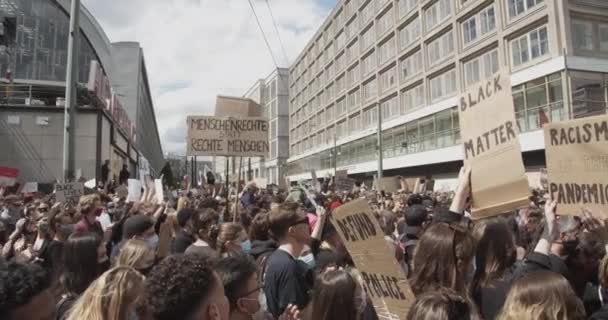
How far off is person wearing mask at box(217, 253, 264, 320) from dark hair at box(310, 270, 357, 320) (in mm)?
378

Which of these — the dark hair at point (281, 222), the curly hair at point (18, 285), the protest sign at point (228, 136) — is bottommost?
the curly hair at point (18, 285)

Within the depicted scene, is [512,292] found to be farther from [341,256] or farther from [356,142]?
[356,142]

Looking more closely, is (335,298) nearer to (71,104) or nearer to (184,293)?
(184,293)

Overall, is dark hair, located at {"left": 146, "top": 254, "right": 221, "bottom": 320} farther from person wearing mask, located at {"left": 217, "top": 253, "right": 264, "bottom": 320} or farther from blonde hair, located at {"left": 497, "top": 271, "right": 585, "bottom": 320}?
blonde hair, located at {"left": 497, "top": 271, "right": 585, "bottom": 320}

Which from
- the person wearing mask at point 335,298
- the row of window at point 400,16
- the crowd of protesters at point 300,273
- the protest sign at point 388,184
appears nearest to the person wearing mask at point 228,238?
the crowd of protesters at point 300,273

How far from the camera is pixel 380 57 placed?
50562mm

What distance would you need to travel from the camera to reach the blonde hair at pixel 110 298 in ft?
7.28

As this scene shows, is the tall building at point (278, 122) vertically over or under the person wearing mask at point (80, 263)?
over

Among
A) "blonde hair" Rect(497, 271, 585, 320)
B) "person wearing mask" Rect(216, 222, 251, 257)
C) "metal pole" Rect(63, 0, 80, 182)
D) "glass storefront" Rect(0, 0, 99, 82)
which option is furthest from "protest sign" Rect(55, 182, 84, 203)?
"glass storefront" Rect(0, 0, 99, 82)

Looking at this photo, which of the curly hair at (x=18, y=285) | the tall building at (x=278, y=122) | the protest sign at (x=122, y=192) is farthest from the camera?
the tall building at (x=278, y=122)

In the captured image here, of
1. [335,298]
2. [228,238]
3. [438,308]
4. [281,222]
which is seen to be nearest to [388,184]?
[228,238]

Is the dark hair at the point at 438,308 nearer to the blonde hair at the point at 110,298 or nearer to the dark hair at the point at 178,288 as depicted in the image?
the dark hair at the point at 178,288

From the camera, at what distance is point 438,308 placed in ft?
7.36

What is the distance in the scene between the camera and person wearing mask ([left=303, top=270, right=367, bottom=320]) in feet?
8.92
